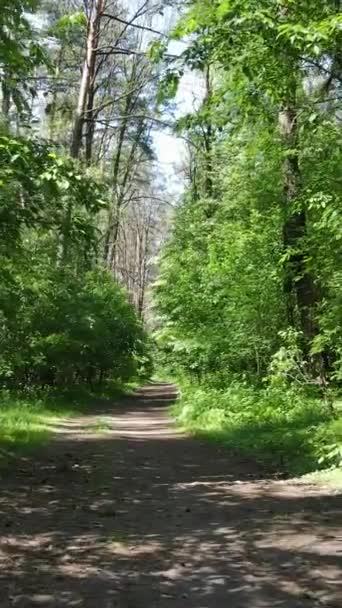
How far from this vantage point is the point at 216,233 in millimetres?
22500

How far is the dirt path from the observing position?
4.70 metres

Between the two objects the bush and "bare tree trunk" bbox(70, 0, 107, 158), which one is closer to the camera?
the bush

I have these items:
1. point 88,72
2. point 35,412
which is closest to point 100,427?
point 35,412

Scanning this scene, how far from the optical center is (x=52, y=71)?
9.03m

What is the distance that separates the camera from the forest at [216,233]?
876cm

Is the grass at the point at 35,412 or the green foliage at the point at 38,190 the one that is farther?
the grass at the point at 35,412

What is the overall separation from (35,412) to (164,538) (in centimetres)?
1262

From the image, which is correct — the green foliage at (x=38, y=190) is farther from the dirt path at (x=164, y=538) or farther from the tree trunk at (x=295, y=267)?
the tree trunk at (x=295, y=267)

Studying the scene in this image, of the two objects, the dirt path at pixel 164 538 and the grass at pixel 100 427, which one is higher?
the dirt path at pixel 164 538

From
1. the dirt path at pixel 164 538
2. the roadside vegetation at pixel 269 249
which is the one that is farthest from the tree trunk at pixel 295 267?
the dirt path at pixel 164 538

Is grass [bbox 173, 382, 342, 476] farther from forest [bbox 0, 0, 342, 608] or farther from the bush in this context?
the bush

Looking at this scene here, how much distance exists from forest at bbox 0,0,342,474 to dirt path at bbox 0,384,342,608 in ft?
6.64

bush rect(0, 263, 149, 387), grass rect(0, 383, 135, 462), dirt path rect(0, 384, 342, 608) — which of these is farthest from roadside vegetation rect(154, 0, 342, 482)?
grass rect(0, 383, 135, 462)

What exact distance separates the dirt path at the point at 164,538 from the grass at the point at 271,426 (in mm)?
843
